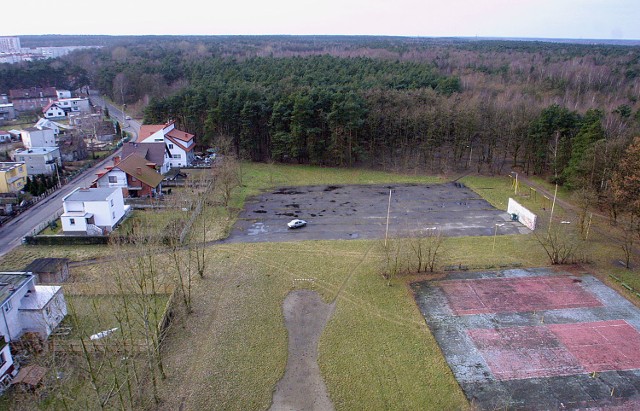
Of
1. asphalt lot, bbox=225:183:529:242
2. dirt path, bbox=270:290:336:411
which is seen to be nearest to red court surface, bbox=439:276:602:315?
asphalt lot, bbox=225:183:529:242

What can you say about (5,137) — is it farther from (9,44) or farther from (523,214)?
(9,44)

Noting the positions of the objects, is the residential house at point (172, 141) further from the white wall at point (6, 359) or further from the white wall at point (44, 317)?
the white wall at point (6, 359)

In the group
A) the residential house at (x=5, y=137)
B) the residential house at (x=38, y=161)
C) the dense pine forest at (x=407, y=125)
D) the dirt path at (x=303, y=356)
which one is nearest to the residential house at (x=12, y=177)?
the residential house at (x=38, y=161)

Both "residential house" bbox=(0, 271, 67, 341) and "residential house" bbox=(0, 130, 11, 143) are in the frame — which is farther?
"residential house" bbox=(0, 130, 11, 143)

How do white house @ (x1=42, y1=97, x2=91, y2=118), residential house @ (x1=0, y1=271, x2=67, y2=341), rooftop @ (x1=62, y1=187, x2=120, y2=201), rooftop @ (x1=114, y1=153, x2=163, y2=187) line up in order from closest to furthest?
residential house @ (x1=0, y1=271, x2=67, y2=341) → rooftop @ (x1=62, y1=187, x2=120, y2=201) → rooftop @ (x1=114, y1=153, x2=163, y2=187) → white house @ (x1=42, y1=97, x2=91, y2=118)

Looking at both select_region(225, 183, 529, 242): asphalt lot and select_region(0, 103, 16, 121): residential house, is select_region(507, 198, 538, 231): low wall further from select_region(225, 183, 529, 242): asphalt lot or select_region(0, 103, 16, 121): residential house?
select_region(0, 103, 16, 121): residential house

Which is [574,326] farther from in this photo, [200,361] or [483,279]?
[200,361]

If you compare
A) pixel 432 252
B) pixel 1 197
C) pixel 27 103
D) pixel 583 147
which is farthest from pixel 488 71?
pixel 27 103
